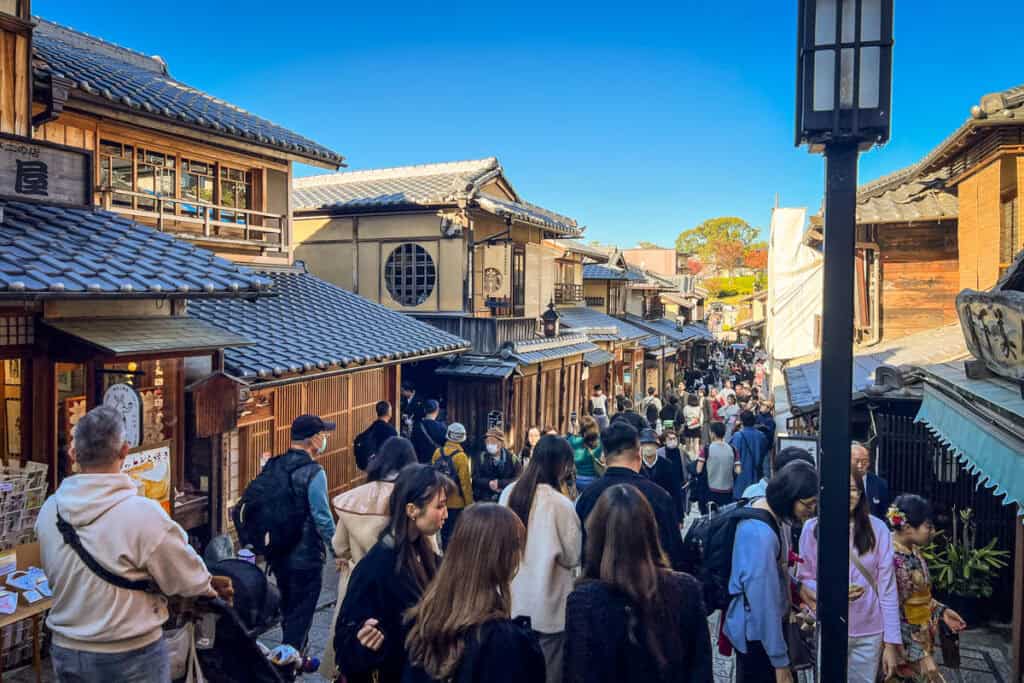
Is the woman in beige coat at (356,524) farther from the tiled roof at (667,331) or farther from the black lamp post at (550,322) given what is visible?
the tiled roof at (667,331)

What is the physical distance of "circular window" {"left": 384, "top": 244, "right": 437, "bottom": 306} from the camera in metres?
16.3

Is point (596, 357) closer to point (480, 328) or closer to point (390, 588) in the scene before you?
point (480, 328)

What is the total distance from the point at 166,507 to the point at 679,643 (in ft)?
18.9

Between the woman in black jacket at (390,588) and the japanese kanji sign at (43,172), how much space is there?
5.47 meters

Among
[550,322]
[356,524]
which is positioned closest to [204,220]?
[356,524]

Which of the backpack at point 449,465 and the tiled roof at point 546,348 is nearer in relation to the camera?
the backpack at point 449,465

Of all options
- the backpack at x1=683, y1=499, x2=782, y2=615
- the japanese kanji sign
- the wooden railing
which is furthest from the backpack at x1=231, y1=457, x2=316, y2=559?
the wooden railing

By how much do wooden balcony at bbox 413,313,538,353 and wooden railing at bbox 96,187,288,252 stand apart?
449cm

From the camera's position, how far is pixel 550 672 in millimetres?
4426

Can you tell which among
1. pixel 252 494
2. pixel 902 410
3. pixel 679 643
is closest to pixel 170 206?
pixel 252 494

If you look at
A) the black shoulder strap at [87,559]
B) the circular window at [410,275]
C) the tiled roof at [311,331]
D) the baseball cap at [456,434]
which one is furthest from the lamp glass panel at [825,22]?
the circular window at [410,275]

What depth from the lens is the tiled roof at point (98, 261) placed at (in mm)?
5172

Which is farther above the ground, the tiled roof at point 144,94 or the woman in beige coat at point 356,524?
the tiled roof at point 144,94

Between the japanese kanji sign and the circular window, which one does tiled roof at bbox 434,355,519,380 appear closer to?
the circular window
